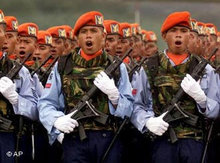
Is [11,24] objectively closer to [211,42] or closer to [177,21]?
[177,21]

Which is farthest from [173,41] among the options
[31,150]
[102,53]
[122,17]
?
[122,17]

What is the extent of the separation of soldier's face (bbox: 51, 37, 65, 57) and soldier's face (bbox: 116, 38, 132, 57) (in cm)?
92

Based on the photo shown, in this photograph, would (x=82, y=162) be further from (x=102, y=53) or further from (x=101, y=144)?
(x=102, y=53)

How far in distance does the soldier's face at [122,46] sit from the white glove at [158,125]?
378 cm

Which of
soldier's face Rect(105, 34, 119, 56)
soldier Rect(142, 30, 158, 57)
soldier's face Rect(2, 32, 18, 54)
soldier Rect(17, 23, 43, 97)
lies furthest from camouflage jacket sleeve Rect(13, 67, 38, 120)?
soldier Rect(142, 30, 158, 57)

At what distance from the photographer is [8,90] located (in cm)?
787

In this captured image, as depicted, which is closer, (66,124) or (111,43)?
(66,124)

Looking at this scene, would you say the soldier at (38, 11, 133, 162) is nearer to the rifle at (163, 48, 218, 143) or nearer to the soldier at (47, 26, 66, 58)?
the rifle at (163, 48, 218, 143)

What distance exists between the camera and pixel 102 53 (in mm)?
8117

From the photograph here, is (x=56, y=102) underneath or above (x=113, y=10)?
above

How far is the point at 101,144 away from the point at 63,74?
2.86 feet

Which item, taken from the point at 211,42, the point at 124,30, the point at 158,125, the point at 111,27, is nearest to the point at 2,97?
the point at 158,125

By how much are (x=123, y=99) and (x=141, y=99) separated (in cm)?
41

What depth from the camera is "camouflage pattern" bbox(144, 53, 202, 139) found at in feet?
25.8
